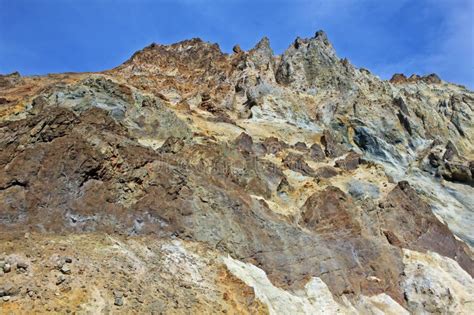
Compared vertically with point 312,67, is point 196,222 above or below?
below

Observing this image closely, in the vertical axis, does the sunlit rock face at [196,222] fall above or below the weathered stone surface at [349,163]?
below

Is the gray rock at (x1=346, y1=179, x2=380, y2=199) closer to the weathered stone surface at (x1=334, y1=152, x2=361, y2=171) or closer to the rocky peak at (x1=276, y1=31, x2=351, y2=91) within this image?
the weathered stone surface at (x1=334, y1=152, x2=361, y2=171)

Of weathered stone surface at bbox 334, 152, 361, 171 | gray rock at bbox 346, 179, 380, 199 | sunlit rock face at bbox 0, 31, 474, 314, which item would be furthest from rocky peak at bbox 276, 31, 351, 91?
gray rock at bbox 346, 179, 380, 199

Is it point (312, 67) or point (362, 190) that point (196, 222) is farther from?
point (312, 67)

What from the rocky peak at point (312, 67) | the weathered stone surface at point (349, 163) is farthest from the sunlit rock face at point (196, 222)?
the rocky peak at point (312, 67)

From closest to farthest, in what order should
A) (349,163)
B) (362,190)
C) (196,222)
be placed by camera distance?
(196,222)
(362,190)
(349,163)

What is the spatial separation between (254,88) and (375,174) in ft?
101

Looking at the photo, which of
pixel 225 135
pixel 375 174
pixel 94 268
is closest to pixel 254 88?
pixel 225 135

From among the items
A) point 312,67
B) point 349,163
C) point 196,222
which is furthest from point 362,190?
point 312,67

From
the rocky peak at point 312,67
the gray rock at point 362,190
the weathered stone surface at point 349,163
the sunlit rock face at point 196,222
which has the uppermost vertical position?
the rocky peak at point 312,67

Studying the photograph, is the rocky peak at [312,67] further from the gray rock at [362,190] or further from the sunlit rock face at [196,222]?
the gray rock at [362,190]

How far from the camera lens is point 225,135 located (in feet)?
153

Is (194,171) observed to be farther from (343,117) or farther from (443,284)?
(343,117)

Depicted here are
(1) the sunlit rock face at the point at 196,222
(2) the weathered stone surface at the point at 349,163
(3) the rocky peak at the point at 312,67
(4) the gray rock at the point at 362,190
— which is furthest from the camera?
(3) the rocky peak at the point at 312,67
